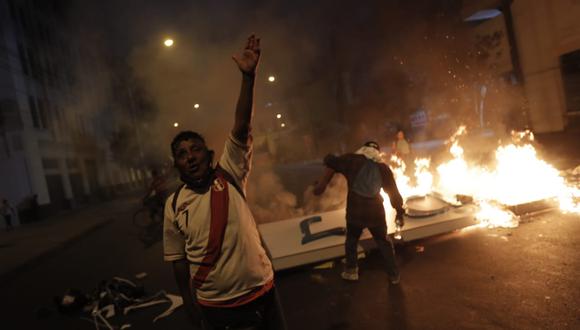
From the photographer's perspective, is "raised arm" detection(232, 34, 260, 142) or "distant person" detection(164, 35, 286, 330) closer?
"distant person" detection(164, 35, 286, 330)

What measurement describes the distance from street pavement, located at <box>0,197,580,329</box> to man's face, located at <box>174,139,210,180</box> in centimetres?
229

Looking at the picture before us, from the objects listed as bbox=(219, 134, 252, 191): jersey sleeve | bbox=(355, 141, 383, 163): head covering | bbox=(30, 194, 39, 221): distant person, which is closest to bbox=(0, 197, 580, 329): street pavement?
bbox=(355, 141, 383, 163): head covering

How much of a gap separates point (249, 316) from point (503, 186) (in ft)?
21.2

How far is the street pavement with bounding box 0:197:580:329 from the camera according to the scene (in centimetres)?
341

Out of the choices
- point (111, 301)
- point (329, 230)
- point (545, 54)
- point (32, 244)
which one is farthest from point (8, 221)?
point (545, 54)

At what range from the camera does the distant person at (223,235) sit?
74.9 inches

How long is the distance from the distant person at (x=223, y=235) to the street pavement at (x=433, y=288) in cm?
183

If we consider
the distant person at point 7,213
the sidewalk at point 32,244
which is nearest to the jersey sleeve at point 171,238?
the sidewalk at point 32,244

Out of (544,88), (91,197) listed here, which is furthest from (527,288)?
(91,197)

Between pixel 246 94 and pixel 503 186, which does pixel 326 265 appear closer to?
pixel 246 94

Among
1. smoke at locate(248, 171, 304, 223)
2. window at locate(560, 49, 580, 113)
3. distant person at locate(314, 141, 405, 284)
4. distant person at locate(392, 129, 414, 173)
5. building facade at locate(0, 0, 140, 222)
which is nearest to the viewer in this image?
distant person at locate(314, 141, 405, 284)

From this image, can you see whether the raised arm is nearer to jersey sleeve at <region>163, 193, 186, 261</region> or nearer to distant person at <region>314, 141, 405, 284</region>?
jersey sleeve at <region>163, 193, 186, 261</region>

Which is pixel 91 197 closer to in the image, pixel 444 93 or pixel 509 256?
pixel 444 93

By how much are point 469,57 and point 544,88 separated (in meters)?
3.03
